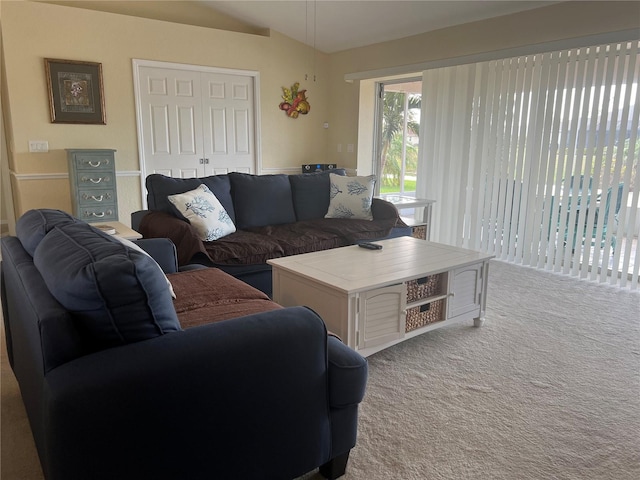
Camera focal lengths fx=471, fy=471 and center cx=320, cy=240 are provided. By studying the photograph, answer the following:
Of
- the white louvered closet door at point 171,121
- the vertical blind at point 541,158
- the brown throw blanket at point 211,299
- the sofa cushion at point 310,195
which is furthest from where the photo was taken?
the white louvered closet door at point 171,121

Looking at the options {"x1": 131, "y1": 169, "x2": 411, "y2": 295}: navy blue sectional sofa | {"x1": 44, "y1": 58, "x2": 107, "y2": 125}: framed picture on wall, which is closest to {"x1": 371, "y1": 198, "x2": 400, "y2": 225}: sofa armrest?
{"x1": 131, "y1": 169, "x2": 411, "y2": 295}: navy blue sectional sofa

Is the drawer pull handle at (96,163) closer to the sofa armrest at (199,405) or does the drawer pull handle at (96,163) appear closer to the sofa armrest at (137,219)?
the sofa armrest at (137,219)

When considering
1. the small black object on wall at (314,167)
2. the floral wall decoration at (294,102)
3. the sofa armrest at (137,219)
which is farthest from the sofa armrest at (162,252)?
the floral wall decoration at (294,102)

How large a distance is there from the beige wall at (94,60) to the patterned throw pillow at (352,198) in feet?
7.47

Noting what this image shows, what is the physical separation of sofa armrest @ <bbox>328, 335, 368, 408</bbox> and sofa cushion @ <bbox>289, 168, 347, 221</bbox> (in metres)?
2.73

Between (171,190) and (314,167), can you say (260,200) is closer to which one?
(171,190)

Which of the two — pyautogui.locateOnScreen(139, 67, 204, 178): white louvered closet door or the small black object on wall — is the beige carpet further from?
the small black object on wall

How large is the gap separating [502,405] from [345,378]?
1043 mm

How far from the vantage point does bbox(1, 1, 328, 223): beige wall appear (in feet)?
15.0

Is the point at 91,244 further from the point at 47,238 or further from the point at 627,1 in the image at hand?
the point at 627,1

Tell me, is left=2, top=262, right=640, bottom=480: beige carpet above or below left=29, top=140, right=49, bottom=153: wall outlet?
below

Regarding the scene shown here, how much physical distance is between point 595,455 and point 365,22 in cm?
478

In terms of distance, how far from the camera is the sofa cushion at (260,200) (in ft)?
12.8

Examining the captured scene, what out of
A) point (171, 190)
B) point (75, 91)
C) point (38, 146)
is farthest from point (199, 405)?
point (75, 91)
